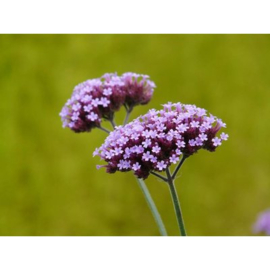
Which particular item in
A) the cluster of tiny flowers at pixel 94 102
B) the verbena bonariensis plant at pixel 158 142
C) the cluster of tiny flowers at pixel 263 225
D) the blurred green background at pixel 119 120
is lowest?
the cluster of tiny flowers at pixel 263 225

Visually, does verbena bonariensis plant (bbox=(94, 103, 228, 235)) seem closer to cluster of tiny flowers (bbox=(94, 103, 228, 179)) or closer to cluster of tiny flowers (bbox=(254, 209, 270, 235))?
cluster of tiny flowers (bbox=(94, 103, 228, 179))

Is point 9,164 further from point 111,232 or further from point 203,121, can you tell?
point 203,121

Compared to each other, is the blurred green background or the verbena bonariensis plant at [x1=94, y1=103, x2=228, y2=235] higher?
the blurred green background

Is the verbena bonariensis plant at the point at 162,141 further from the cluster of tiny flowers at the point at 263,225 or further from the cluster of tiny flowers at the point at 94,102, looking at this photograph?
the cluster of tiny flowers at the point at 263,225

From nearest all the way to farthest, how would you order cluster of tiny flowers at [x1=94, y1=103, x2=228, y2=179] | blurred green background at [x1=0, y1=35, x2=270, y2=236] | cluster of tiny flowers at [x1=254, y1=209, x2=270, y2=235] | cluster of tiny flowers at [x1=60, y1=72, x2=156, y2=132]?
1. cluster of tiny flowers at [x1=94, y1=103, x2=228, y2=179]
2. cluster of tiny flowers at [x1=60, y1=72, x2=156, y2=132]
3. cluster of tiny flowers at [x1=254, y1=209, x2=270, y2=235]
4. blurred green background at [x1=0, y1=35, x2=270, y2=236]

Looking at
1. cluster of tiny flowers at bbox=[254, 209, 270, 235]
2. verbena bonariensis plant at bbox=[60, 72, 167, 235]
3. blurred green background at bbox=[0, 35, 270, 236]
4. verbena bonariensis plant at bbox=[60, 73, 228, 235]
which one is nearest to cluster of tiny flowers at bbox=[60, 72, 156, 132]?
verbena bonariensis plant at bbox=[60, 72, 167, 235]

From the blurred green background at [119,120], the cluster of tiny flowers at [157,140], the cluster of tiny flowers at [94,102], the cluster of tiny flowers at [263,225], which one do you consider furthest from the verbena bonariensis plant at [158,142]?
the blurred green background at [119,120]
